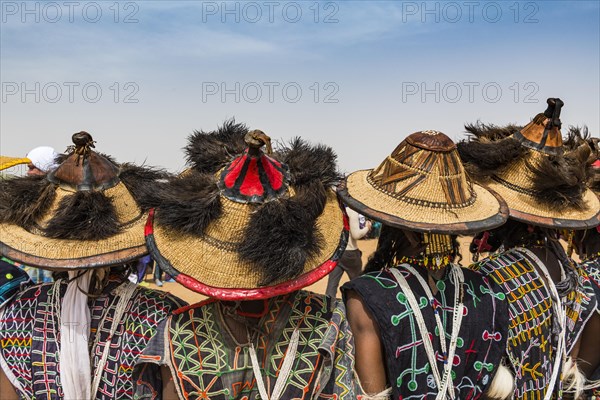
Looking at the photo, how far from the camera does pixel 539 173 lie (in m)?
2.61

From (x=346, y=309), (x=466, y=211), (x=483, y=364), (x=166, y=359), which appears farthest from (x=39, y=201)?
(x=483, y=364)

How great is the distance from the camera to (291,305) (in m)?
2.13

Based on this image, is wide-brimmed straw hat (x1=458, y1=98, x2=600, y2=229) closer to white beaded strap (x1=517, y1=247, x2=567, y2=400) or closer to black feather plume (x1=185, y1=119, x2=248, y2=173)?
white beaded strap (x1=517, y1=247, x2=567, y2=400)

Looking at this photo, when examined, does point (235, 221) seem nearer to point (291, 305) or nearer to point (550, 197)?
point (291, 305)

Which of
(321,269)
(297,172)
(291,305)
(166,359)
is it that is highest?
(297,172)

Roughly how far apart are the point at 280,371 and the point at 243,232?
546mm

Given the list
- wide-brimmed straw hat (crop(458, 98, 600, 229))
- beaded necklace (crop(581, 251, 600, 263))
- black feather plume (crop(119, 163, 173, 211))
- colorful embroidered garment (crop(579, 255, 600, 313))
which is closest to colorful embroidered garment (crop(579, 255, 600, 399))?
colorful embroidered garment (crop(579, 255, 600, 313))

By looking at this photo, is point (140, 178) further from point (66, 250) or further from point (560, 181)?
point (560, 181)

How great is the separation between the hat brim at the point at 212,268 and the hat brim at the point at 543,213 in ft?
3.59

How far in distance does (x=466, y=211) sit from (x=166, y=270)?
117 cm

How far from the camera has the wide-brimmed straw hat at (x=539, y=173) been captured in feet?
8.50

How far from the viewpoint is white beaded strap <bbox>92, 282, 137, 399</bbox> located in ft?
7.33

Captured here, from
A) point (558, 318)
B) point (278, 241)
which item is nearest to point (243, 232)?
point (278, 241)

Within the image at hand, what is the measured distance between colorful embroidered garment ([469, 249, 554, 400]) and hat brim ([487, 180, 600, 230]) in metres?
0.22
